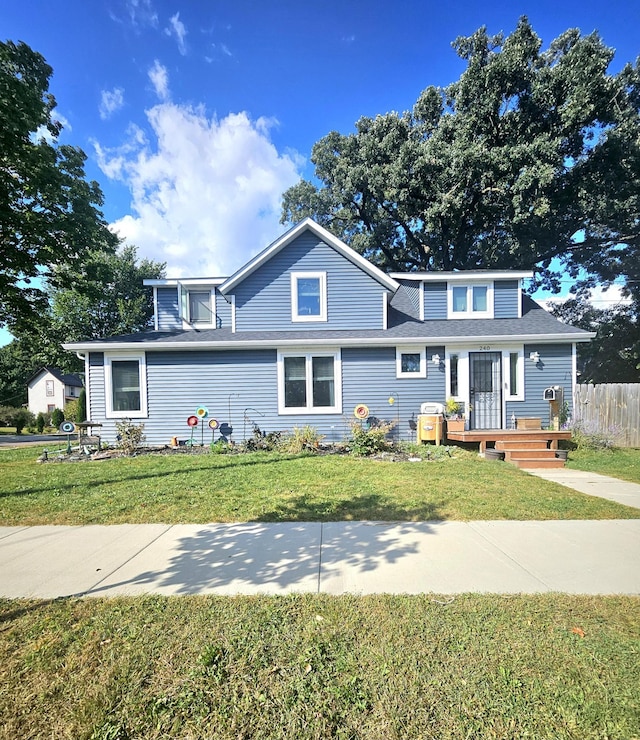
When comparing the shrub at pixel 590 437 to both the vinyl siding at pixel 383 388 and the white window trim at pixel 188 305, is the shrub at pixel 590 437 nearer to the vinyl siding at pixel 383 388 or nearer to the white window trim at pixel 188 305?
the vinyl siding at pixel 383 388

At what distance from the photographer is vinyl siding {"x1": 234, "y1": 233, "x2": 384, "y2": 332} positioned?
11.2 meters

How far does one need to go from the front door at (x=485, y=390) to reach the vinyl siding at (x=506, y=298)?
2.06 meters

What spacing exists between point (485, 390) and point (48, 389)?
4161 cm

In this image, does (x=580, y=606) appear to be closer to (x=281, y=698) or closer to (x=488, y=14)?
(x=281, y=698)

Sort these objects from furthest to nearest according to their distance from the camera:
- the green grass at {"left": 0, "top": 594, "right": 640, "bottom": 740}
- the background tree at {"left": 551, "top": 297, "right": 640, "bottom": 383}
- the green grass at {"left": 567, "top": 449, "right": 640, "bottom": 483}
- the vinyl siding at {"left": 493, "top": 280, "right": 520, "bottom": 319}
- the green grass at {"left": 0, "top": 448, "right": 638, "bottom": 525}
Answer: the background tree at {"left": 551, "top": 297, "right": 640, "bottom": 383}
the vinyl siding at {"left": 493, "top": 280, "right": 520, "bottom": 319}
the green grass at {"left": 567, "top": 449, "right": 640, "bottom": 483}
the green grass at {"left": 0, "top": 448, "right": 638, "bottom": 525}
the green grass at {"left": 0, "top": 594, "right": 640, "bottom": 740}

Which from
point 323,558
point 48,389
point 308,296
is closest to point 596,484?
point 323,558

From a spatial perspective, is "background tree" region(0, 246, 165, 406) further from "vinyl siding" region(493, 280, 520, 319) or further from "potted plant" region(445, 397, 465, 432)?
"vinyl siding" region(493, 280, 520, 319)

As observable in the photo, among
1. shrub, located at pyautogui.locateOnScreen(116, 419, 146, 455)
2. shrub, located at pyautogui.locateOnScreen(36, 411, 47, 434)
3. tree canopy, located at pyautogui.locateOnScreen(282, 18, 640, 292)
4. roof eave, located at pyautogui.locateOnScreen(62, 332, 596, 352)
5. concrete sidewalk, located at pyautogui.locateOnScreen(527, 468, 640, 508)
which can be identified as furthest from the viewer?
shrub, located at pyautogui.locateOnScreen(36, 411, 47, 434)

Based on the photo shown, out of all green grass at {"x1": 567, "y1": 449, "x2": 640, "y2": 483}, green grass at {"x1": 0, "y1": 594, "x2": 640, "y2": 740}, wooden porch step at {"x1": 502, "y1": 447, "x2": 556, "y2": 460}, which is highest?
green grass at {"x1": 0, "y1": 594, "x2": 640, "y2": 740}

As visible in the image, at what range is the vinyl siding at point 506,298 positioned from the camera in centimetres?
1190

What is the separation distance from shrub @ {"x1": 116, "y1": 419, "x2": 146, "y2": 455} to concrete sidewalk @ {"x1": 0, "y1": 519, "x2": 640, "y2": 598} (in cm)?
534

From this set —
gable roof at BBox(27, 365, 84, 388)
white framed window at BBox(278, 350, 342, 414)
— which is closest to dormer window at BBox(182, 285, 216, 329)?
white framed window at BBox(278, 350, 342, 414)

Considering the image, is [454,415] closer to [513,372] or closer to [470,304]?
[513,372]

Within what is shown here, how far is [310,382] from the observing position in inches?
423
